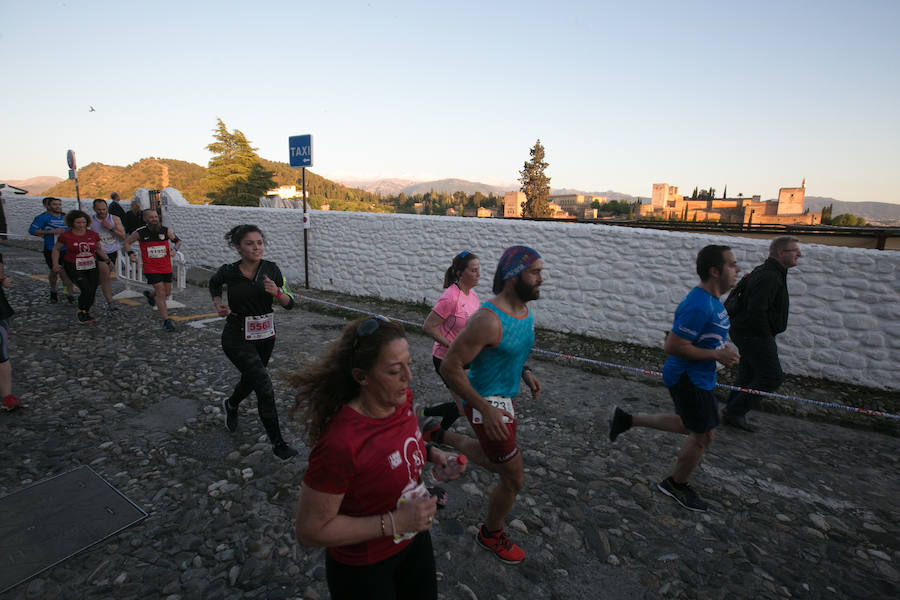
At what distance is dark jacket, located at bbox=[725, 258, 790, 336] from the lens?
170 inches

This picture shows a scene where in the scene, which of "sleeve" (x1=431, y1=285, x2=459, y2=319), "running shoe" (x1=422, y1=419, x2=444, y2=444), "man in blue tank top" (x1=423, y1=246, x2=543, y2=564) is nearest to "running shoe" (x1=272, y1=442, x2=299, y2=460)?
"running shoe" (x1=422, y1=419, x2=444, y2=444)

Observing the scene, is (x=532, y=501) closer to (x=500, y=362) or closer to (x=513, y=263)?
(x=500, y=362)

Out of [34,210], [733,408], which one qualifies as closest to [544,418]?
[733,408]

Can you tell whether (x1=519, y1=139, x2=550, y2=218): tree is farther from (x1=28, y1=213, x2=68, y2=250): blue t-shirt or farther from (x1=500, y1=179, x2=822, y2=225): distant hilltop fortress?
(x1=28, y1=213, x2=68, y2=250): blue t-shirt

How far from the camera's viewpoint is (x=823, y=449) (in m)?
4.43

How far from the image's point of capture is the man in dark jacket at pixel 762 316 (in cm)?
433

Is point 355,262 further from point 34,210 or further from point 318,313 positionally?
point 34,210

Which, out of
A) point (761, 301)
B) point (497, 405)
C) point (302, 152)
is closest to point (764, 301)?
point (761, 301)

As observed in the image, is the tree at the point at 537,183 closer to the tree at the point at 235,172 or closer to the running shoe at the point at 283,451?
the tree at the point at 235,172

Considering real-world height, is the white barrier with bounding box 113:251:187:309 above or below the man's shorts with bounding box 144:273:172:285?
below

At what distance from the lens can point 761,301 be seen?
4309 mm

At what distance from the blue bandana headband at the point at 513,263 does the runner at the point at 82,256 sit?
7768mm

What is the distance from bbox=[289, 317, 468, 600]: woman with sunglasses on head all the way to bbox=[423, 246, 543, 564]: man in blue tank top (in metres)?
0.69

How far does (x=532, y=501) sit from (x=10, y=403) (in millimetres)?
5055
